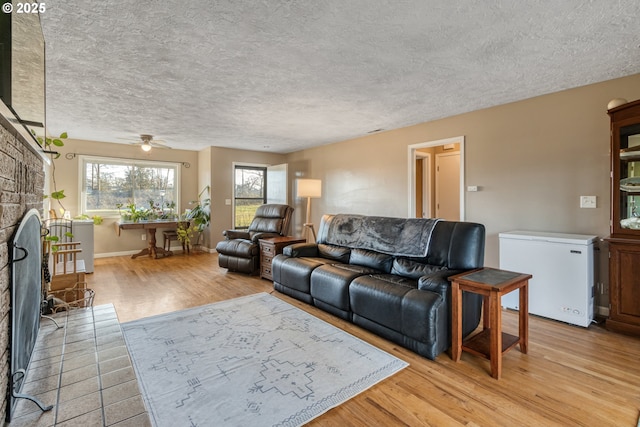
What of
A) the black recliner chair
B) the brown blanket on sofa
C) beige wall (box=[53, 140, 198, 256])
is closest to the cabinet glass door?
the brown blanket on sofa

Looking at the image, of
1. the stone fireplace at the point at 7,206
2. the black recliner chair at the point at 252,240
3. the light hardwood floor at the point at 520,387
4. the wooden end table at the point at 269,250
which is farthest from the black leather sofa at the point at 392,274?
the stone fireplace at the point at 7,206

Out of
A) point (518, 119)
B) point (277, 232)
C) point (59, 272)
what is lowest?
point (59, 272)

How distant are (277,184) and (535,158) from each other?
509 cm

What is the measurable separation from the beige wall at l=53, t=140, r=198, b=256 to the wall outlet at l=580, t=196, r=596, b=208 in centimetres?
709

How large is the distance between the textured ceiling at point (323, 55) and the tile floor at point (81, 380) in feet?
6.73

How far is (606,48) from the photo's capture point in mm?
2350

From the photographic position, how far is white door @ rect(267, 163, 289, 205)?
273 inches

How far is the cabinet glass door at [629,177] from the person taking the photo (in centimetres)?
268

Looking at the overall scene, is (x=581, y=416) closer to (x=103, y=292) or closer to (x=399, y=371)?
(x=399, y=371)

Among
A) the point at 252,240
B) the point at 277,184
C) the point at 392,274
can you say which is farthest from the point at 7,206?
the point at 277,184

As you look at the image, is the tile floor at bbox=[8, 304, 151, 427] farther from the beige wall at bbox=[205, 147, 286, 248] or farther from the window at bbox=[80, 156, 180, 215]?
the window at bbox=[80, 156, 180, 215]

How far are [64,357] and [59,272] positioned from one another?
2048 millimetres

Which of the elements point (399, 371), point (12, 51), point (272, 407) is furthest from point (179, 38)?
point (399, 371)

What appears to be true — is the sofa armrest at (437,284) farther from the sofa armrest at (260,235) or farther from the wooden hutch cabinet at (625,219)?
the sofa armrest at (260,235)
